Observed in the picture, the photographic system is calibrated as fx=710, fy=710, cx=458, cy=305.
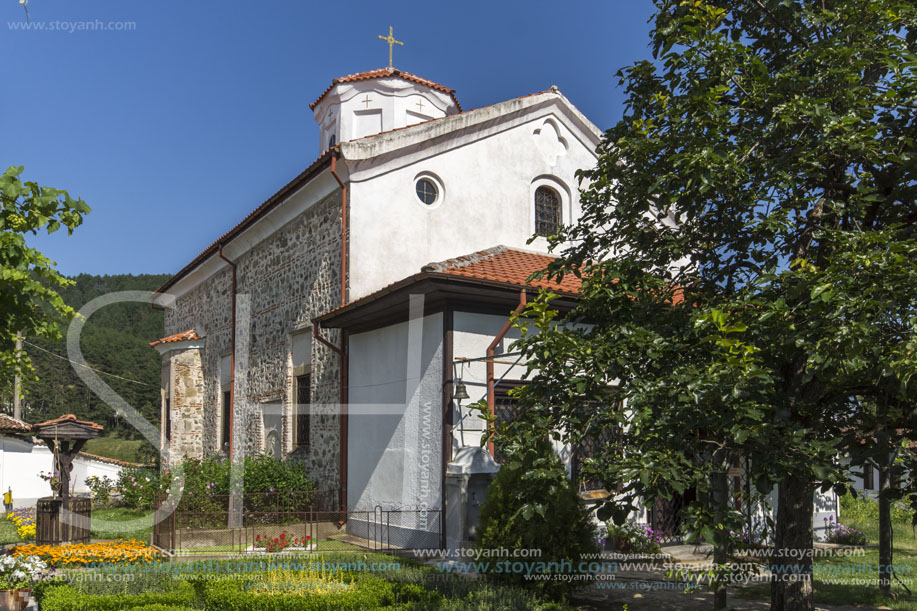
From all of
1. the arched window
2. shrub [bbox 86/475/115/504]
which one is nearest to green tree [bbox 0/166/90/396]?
the arched window

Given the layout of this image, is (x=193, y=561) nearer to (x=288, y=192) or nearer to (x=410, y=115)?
(x=288, y=192)

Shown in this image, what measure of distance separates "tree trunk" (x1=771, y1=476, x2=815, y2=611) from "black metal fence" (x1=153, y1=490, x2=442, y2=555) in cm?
479

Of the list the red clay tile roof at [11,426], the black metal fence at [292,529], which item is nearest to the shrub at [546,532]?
the black metal fence at [292,529]

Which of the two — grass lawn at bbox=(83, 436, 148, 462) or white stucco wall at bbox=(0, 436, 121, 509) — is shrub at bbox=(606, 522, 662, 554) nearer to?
white stucco wall at bbox=(0, 436, 121, 509)

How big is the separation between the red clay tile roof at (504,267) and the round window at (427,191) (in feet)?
4.66

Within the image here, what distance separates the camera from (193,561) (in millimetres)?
9695

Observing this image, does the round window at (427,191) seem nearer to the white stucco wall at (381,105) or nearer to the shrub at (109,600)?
the white stucco wall at (381,105)

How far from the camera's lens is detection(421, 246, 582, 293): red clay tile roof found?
32.9ft

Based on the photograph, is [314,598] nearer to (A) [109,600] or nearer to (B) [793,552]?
(A) [109,600]

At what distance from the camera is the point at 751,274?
18.7 feet

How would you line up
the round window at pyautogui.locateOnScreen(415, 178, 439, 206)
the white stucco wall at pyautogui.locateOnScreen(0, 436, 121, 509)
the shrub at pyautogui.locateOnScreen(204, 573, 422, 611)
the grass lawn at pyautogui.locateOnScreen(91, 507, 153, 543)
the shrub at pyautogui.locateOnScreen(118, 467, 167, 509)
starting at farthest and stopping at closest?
1. the white stucco wall at pyautogui.locateOnScreen(0, 436, 121, 509)
2. the shrub at pyautogui.locateOnScreen(118, 467, 167, 509)
3. the grass lawn at pyautogui.locateOnScreen(91, 507, 153, 543)
4. the round window at pyautogui.locateOnScreen(415, 178, 439, 206)
5. the shrub at pyautogui.locateOnScreen(204, 573, 422, 611)

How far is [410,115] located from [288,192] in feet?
17.8

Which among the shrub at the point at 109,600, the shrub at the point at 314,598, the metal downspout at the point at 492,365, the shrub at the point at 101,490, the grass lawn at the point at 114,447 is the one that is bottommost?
the grass lawn at the point at 114,447

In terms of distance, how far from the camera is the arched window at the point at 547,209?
14188 mm
